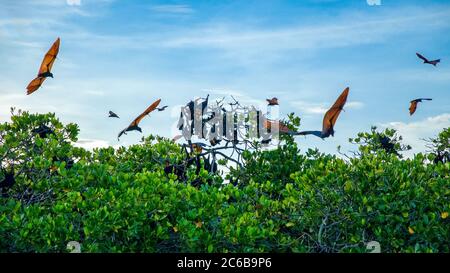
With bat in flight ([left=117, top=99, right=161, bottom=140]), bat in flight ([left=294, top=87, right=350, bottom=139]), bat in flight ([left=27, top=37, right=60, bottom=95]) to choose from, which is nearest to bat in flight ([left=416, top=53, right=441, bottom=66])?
bat in flight ([left=294, top=87, right=350, bottom=139])

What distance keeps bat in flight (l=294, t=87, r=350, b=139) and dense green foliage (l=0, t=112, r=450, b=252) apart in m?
0.82

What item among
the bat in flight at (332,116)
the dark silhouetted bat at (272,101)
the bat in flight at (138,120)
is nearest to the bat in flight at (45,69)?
the bat in flight at (138,120)

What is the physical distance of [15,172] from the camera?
10773 mm

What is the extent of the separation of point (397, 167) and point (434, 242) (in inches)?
53.1

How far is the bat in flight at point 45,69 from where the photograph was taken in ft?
37.6

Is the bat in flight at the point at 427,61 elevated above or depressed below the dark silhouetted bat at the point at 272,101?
above

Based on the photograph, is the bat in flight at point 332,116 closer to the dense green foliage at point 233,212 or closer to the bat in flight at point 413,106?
the dense green foliage at point 233,212

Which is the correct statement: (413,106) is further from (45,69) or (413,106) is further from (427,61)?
(45,69)

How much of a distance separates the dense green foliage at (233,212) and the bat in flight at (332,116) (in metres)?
0.82

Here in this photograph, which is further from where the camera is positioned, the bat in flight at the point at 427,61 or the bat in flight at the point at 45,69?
the bat in flight at the point at 427,61

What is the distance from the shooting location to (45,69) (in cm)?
1179

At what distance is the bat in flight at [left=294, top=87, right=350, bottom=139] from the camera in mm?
9297
